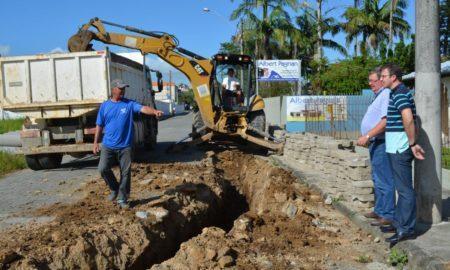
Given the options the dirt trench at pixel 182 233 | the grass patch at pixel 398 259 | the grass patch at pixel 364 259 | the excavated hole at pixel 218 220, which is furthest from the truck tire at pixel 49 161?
the grass patch at pixel 398 259

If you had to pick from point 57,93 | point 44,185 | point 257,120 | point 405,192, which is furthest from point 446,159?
point 57,93

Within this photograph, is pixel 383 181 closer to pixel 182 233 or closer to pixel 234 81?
pixel 182 233

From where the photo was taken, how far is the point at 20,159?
14.6 m

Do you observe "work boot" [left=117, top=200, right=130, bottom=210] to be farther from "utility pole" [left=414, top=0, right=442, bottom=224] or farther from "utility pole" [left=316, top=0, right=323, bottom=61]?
"utility pole" [left=316, top=0, right=323, bottom=61]

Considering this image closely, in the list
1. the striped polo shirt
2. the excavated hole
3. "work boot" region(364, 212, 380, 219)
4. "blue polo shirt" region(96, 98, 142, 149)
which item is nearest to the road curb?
"work boot" region(364, 212, 380, 219)

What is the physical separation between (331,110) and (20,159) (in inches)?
503

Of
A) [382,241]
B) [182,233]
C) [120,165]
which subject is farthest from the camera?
[182,233]

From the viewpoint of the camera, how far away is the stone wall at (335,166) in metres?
7.27

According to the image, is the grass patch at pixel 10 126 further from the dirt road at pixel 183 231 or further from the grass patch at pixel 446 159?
the grass patch at pixel 446 159

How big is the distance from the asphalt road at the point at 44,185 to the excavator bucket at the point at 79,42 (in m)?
3.10

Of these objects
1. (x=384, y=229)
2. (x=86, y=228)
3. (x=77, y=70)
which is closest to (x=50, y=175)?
(x=77, y=70)

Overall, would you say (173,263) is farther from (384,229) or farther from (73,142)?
(73,142)

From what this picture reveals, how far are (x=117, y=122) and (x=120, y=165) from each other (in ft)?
2.14

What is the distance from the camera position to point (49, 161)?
1298 cm
